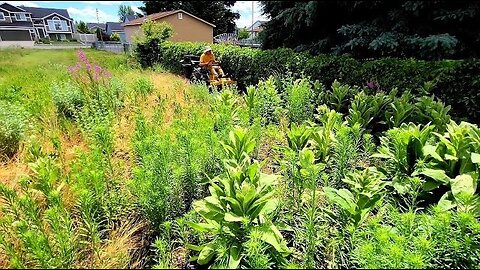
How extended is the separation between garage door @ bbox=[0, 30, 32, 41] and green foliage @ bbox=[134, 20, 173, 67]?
790 centimetres

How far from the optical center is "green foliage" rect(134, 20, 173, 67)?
13.8 m

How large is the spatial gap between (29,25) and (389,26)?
7.42 meters

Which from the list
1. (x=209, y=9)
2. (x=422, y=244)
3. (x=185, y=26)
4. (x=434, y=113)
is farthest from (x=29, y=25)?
(x=209, y=9)

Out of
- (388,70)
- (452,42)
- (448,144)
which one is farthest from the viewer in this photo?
(452,42)

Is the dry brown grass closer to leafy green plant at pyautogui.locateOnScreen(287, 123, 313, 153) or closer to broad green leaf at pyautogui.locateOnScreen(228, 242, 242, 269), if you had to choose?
broad green leaf at pyautogui.locateOnScreen(228, 242, 242, 269)

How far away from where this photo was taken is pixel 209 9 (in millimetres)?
31859

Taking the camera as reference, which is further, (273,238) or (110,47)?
(110,47)

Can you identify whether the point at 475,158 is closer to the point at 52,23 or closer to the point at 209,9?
the point at 52,23

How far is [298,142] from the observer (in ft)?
8.52

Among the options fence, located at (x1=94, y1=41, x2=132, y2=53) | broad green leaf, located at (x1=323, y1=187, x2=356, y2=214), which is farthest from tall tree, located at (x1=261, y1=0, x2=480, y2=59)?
fence, located at (x1=94, y1=41, x2=132, y2=53)

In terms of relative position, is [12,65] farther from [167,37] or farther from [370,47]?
[167,37]

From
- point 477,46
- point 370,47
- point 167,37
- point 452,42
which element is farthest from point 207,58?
point 167,37

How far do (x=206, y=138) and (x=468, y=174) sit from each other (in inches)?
75.0

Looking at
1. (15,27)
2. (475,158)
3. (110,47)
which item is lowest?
(110,47)
